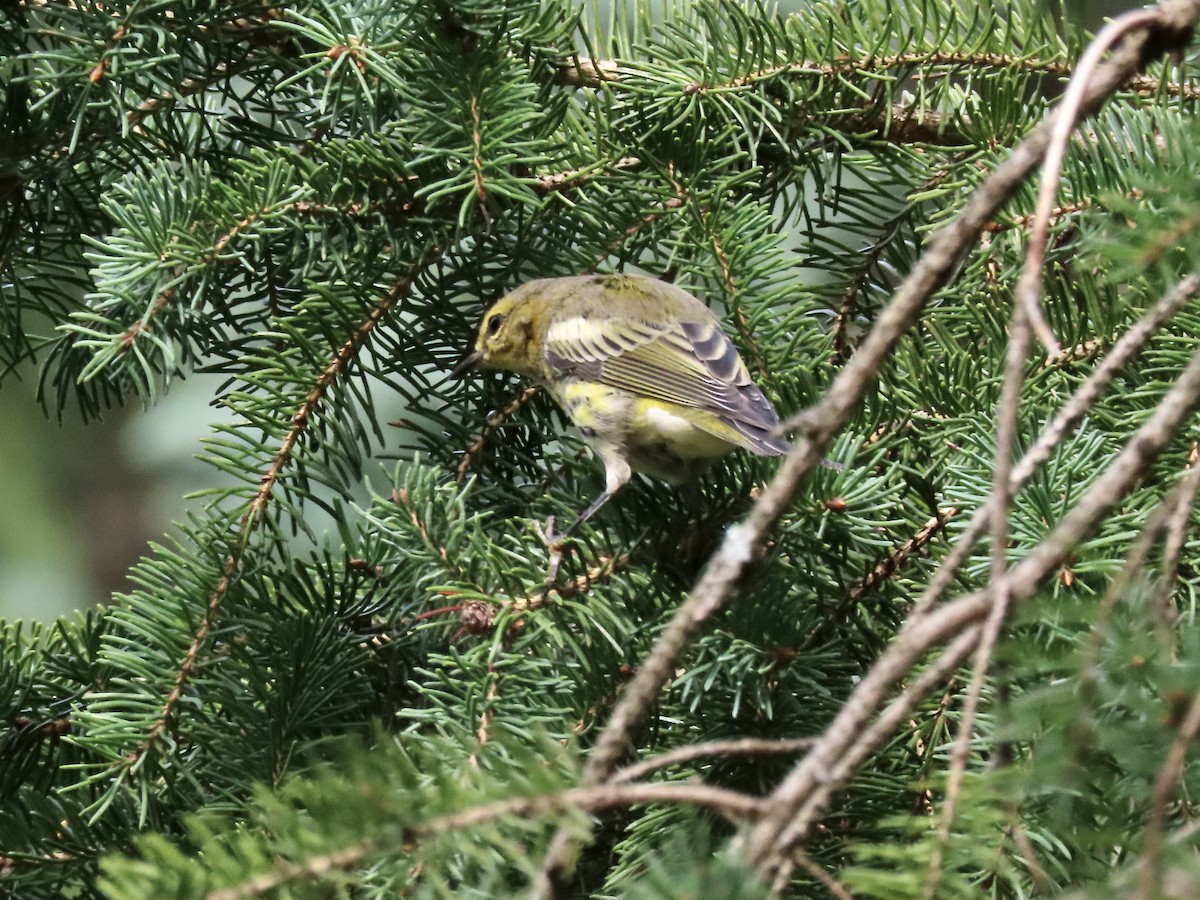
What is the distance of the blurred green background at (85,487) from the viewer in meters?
3.47

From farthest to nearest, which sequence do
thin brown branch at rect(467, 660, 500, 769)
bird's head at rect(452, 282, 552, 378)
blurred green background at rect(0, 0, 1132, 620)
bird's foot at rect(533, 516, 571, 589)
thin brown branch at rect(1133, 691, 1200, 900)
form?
blurred green background at rect(0, 0, 1132, 620) < bird's head at rect(452, 282, 552, 378) < bird's foot at rect(533, 516, 571, 589) < thin brown branch at rect(467, 660, 500, 769) < thin brown branch at rect(1133, 691, 1200, 900)

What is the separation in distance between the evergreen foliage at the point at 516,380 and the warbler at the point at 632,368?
0.05m

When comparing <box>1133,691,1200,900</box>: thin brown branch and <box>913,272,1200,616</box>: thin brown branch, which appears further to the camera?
<box>913,272,1200,616</box>: thin brown branch

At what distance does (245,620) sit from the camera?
1179 millimetres

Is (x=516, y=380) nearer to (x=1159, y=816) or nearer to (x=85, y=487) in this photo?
(x=1159, y=816)

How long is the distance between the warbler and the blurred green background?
1347mm

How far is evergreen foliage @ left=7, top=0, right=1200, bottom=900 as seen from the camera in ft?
3.47

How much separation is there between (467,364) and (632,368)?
522 mm

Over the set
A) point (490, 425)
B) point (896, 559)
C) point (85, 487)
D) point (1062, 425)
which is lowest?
point (85, 487)

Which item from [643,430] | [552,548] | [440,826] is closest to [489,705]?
[552,548]

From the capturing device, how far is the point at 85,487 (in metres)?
4.63

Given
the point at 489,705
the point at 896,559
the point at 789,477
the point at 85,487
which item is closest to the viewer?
the point at 789,477

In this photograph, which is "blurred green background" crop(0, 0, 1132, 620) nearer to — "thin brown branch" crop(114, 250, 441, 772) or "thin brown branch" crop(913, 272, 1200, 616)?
"thin brown branch" crop(114, 250, 441, 772)

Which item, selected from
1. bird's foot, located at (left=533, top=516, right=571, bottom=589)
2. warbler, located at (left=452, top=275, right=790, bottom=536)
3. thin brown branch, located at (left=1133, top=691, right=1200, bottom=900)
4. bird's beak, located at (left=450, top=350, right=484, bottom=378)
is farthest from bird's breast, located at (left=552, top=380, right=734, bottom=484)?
thin brown branch, located at (left=1133, top=691, right=1200, bottom=900)
